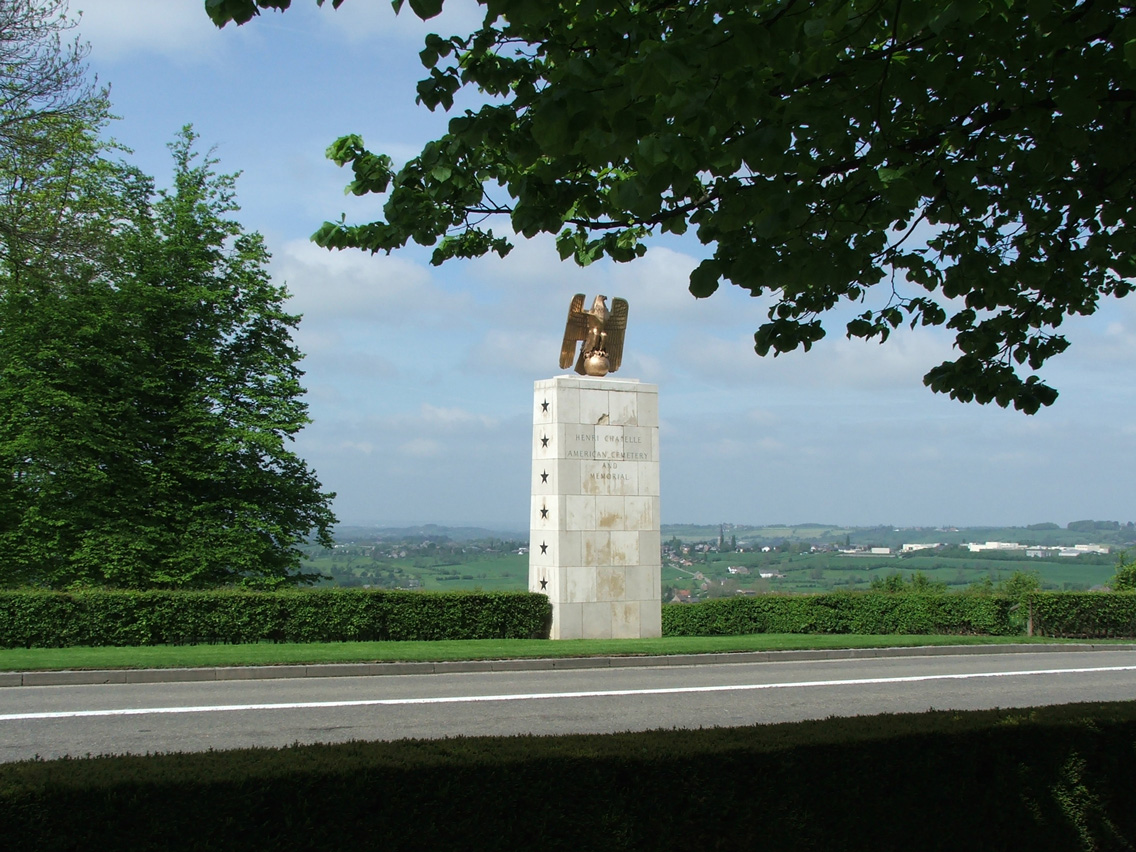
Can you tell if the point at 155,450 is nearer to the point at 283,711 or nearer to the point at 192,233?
the point at 192,233

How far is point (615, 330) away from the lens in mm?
22828

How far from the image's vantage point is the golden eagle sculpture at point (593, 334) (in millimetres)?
22438

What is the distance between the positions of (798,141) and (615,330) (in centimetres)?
1732

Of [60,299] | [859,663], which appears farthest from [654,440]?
[60,299]

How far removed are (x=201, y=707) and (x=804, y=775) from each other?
7.61m

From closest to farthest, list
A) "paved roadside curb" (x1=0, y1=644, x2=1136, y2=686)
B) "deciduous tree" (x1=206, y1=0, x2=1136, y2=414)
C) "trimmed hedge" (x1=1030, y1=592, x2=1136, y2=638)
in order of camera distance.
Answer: "deciduous tree" (x1=206, y1=0, x2=1136, y2=414)
"paved roadside curb" (x1=0, y1=644, x2=1136, y2=686)
"trimmed hedge" (x1=1030, y1=592, x2=1136, y2=638)

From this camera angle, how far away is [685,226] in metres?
7.48

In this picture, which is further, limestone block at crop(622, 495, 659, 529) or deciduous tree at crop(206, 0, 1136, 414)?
limestone block at crop(622, 495, 659, 529)

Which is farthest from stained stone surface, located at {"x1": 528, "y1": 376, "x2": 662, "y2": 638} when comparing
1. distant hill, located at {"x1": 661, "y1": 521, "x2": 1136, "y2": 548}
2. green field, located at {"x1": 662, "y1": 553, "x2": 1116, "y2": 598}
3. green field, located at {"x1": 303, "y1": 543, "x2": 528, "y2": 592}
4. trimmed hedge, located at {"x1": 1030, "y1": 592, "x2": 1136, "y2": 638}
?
distant hill, located at {"x1": 661, "y1": 521, "x2": 1136, "y2": 548}

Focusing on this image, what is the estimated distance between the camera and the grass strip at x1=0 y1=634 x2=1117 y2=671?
14.3 meters

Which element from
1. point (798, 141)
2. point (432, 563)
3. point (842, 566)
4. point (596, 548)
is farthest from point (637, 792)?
point (432, 563)

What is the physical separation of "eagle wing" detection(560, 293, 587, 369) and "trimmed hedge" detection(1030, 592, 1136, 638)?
12868mm

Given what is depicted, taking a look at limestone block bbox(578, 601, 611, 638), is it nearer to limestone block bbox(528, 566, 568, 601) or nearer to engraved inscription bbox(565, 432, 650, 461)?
limestone block bbox(528, 566, 568, 601)

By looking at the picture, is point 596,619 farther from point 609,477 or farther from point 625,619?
point 609,477
